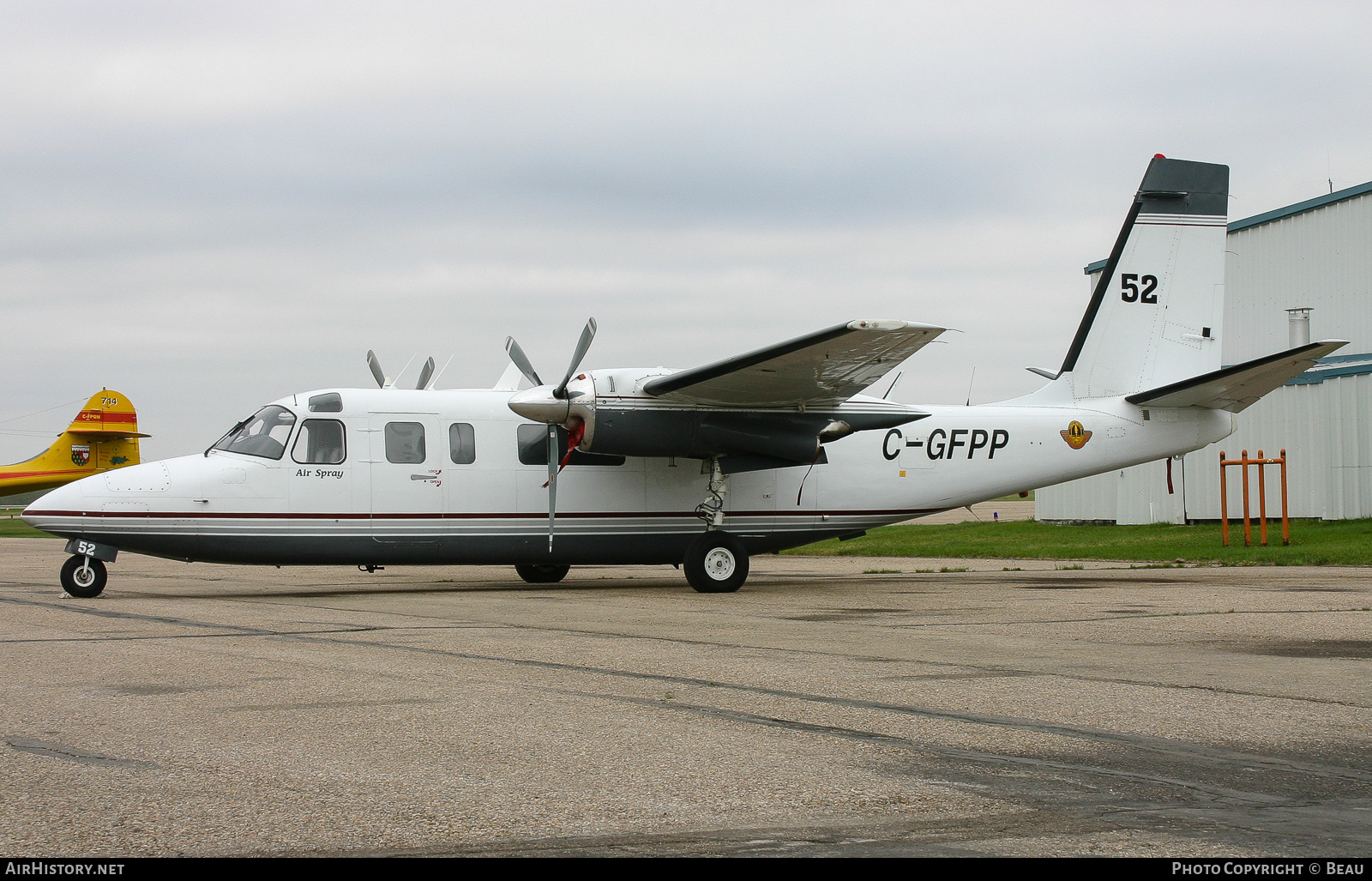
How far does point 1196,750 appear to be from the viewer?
5066 mm

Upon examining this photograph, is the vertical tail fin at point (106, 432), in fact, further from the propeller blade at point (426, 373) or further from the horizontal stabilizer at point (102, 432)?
the propeller blade at point (426, 373)

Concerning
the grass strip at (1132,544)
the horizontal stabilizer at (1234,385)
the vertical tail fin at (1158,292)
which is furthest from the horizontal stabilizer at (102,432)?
the horizontal stabilizer at (1234,385)

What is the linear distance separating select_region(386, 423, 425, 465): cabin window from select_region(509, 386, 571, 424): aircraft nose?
1484 mm

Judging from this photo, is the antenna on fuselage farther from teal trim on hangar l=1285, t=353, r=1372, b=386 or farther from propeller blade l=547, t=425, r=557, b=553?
teal trim on hangar l=1285, t=353, r=1372, b=386

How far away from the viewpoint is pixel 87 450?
40812mm

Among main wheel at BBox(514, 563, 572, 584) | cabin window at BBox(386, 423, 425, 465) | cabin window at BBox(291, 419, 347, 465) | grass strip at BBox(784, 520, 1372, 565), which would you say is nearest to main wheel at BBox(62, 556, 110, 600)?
cabin window at BBox(291, 419, 347, 465)

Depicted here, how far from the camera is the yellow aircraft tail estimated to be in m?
39.7

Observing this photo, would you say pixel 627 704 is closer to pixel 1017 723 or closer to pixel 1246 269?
pixel 1017 723

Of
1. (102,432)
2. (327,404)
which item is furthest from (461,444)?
(102,432)

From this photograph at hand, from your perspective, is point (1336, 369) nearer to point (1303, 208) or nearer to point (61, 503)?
point (1303, 208)

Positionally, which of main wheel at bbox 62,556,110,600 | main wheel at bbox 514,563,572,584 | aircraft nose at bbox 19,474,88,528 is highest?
aircraft nose at bbox 19,474,88,528

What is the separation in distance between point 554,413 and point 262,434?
154 inches

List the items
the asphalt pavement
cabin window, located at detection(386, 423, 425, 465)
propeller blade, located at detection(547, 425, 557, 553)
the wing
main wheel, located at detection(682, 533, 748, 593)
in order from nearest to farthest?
the asphalt pavement, the wing, cabin window, located at detection(386, 423, 425, 465), propeller blade, located at detection(547, 425, 557, 553), main wheel, located at detection(682, 533, 748, 593)

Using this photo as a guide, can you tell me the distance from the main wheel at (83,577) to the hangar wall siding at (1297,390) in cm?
2267
